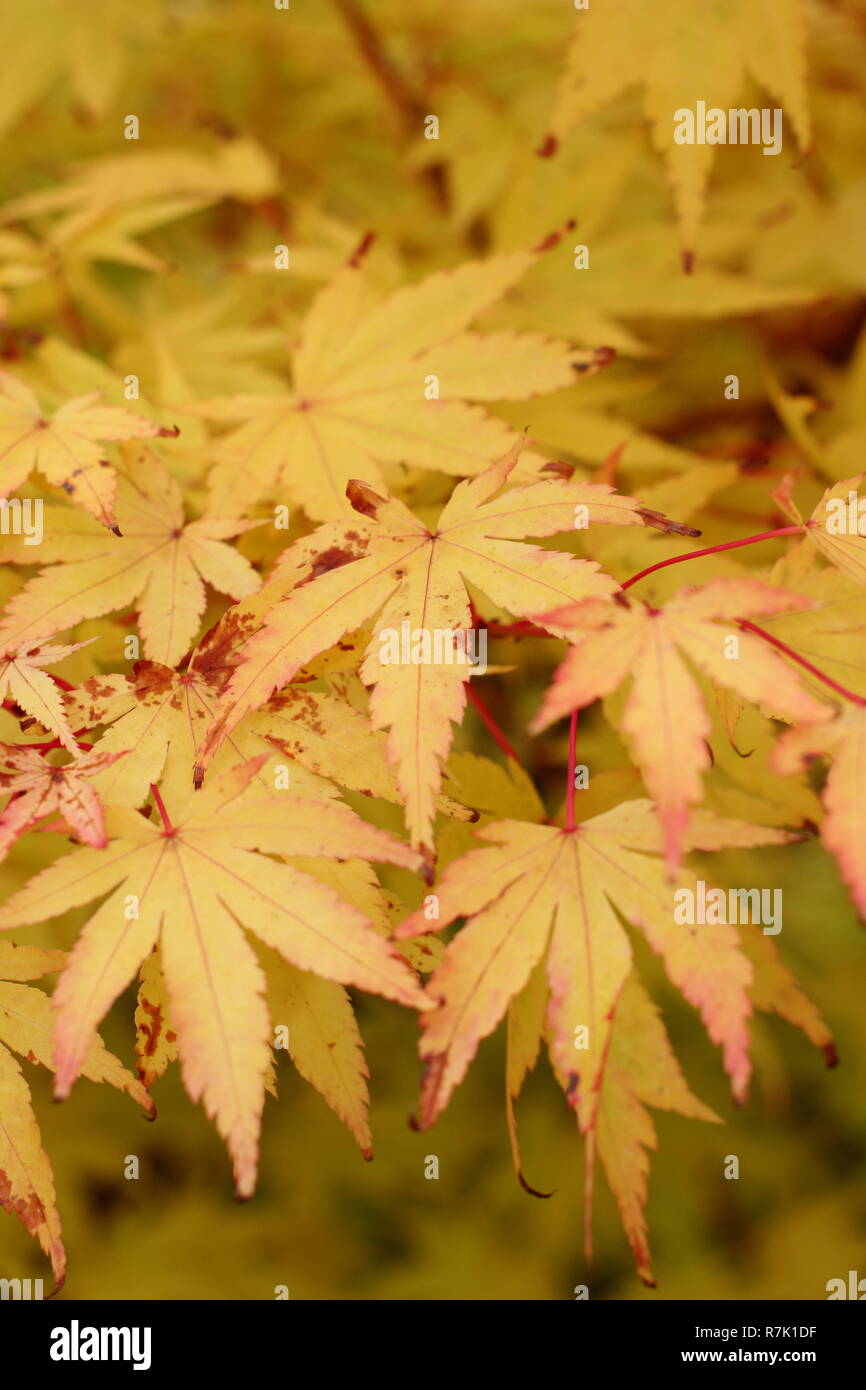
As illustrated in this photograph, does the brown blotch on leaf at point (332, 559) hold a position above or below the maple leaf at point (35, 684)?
above

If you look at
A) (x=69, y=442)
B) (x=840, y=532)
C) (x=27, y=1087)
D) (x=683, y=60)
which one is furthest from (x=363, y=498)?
(x=683, y=60)

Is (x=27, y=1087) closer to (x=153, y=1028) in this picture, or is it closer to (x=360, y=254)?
(x=153, y=1028)

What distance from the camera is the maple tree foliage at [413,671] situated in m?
0.72

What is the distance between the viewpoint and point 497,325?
1.37m

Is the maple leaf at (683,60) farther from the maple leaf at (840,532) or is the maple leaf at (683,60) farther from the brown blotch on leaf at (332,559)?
the brown blotch on leaf at (332,559)

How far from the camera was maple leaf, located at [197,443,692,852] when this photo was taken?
2.39 ft

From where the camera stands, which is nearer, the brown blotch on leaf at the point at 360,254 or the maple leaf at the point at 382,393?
the maple leaf at the point at 382,393

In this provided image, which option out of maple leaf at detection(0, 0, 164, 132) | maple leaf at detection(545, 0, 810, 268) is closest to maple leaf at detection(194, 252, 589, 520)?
maple leaf at detection(545, 0, 810, 268)

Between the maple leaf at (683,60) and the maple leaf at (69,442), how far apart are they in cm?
60

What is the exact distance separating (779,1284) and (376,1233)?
924 millimetres

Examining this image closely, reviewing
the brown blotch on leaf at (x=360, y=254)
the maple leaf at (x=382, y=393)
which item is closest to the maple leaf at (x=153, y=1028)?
the maple leaf at (x=382, y=393)

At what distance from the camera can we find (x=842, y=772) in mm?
650

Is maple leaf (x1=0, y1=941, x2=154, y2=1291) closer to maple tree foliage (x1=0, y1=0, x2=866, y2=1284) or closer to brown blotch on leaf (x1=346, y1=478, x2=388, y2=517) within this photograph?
maple tree foliage (x1=0, y1=0, x2=866, y2=1284)
